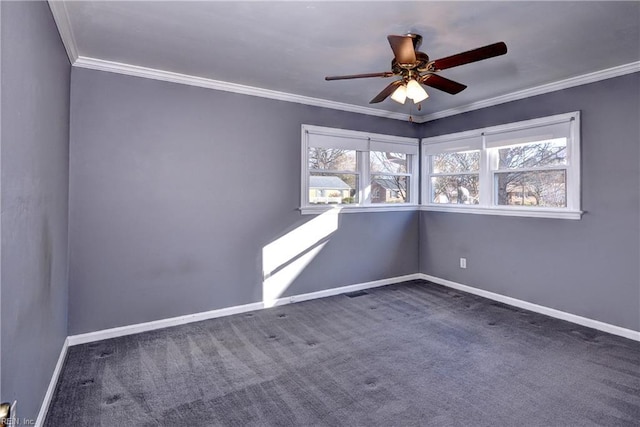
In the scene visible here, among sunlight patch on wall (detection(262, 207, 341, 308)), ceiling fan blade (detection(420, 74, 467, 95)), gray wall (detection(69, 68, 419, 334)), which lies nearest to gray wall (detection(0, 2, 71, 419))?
gray wall (detection(69, 68, 419, 334))

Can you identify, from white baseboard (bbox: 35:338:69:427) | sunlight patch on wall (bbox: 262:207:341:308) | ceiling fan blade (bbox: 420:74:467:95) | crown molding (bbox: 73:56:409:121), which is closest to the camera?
white baseboard (bbox: 35:338:69:427)

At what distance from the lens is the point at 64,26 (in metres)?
2.45

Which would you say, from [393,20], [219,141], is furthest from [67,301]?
[393,20]

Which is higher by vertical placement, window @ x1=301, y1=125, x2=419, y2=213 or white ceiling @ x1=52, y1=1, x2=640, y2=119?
white ceiling @ x1=52, y1=1, x2=640, y2=119

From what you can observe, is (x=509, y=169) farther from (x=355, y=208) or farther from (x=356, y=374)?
(x=356, y=374)

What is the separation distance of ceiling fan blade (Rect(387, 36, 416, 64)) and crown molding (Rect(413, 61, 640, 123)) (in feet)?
7.49

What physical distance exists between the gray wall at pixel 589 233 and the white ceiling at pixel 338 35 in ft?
1.26

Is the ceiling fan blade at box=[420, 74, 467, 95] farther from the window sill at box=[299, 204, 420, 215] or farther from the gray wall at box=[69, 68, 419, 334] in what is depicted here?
the window sill at box=[299, 204, 420, 215]

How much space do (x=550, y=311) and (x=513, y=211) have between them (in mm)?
1164


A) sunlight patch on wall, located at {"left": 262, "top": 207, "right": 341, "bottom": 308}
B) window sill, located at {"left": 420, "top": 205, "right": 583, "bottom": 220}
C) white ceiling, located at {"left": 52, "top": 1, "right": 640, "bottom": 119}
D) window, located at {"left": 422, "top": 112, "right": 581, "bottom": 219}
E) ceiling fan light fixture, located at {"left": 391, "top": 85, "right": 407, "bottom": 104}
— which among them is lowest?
sunlight patch on wall, located at {"left": 262, "top": 207, "right": 341, "bottom": 308}

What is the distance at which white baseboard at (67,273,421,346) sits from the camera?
3161mm

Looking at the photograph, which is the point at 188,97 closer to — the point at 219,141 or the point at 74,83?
the point at 219,141

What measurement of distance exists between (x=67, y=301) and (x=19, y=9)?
7.72ft

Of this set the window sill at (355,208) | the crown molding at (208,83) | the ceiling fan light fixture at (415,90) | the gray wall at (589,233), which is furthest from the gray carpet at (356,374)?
the crown molding at (208,83)
